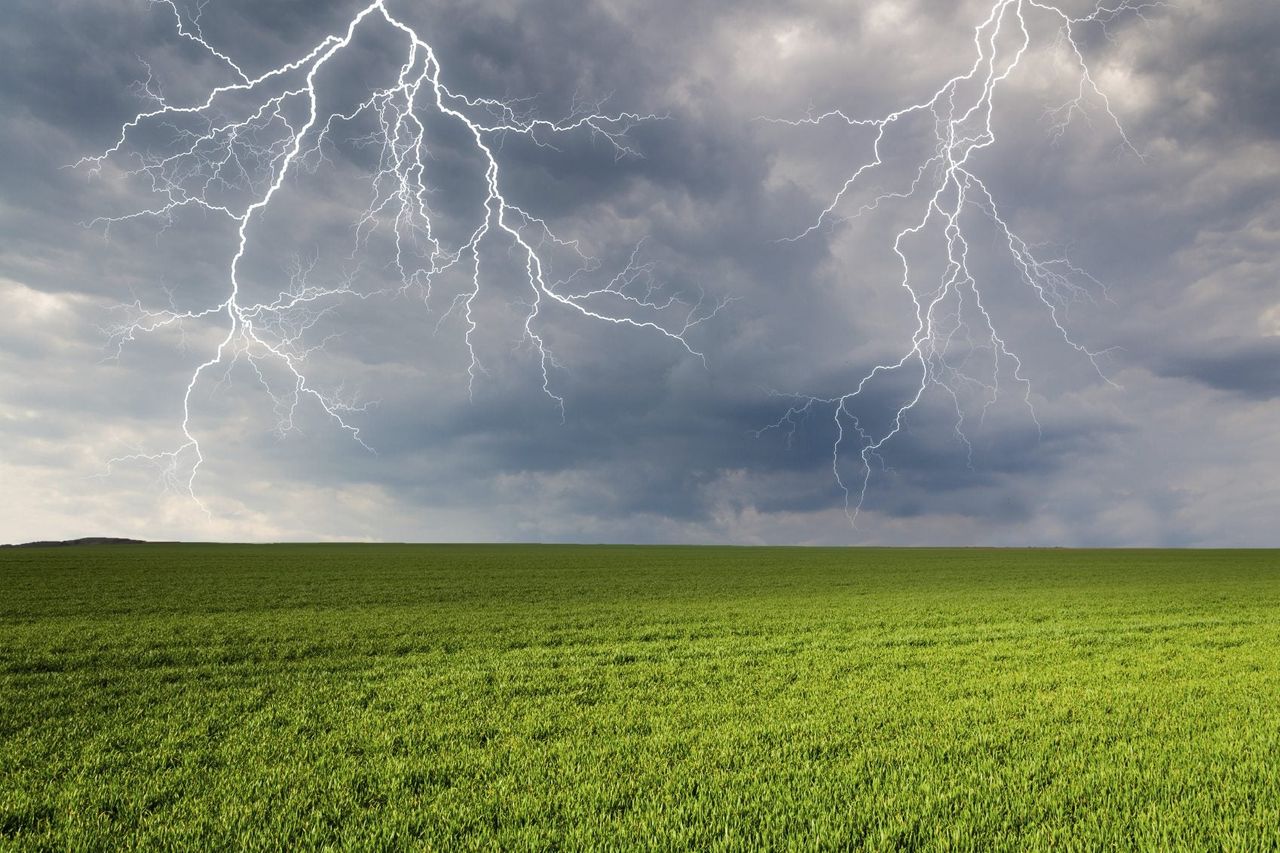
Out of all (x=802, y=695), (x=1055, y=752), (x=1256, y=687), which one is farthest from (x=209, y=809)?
(x=1256, y=687)

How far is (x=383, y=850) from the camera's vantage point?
16.0 feet

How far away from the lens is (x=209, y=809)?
5531 mm

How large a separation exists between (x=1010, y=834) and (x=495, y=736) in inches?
200

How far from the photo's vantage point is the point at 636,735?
7.39m

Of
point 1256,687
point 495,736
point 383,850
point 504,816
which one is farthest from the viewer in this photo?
point 1256,687

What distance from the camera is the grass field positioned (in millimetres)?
5211

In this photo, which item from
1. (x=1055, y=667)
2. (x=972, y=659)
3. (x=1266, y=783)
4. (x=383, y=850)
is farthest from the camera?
(x=972, y=659)

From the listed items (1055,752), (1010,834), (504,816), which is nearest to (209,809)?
(504,816)

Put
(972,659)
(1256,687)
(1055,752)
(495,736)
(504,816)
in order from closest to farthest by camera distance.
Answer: (504,816), (1055,752), (495,736), (1256,687), (972,659)

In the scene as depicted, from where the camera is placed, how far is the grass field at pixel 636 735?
17.1ft

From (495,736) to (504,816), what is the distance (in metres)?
2.20

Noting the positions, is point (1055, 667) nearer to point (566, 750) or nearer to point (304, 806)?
point (566, 750)

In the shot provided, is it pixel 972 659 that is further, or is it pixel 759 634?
pixel 759 634

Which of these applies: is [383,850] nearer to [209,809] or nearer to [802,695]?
[209,809]
